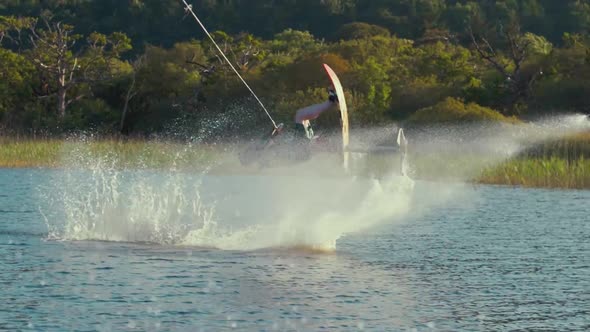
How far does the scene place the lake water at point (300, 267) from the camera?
2042 centimetres

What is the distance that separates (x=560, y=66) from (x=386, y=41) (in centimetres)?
1611

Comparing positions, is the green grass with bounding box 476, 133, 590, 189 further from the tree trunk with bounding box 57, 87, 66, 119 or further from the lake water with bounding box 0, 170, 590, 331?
the tree trunk with bounding box 57, 87, 66, 119

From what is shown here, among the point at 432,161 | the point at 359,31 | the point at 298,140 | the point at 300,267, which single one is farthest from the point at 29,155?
the point at 359,31

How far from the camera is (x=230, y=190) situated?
154ft

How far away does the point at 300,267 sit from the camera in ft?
82.9

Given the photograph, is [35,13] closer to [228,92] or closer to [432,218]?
[228,92]

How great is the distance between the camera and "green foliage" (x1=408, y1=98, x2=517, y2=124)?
5591 cm

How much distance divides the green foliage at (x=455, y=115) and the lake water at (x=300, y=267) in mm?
15922

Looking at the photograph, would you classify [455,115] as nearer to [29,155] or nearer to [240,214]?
[29,155]

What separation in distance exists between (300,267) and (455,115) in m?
32.6

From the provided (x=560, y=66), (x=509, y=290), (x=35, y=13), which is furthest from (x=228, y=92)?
(x=35, y=13)

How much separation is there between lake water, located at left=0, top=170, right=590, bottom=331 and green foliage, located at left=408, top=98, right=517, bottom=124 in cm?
1592

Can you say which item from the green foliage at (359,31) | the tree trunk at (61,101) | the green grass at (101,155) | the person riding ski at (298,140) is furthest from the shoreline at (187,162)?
the green foliage at (359,31)

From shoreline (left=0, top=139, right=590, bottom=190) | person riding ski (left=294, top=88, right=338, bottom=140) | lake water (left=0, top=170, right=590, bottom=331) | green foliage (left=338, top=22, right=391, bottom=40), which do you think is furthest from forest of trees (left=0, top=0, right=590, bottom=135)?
person riding ski (left=294, top=88, right=338, bottom=140)
